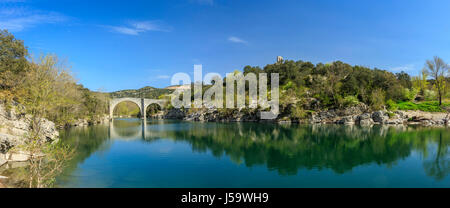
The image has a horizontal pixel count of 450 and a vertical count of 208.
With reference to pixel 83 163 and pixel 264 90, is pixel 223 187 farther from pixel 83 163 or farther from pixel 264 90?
pixel 264 90

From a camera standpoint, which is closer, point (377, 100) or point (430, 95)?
point (377, 100)

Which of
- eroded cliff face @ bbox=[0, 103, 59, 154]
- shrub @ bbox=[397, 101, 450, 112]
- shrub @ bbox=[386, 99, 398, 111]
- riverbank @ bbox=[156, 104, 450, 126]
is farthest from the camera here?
shrub @ bbox=[386, 99, 398, 111]

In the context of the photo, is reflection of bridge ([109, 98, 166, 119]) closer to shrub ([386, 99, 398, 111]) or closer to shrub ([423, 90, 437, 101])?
shrub ([386, 99, 398, 111])

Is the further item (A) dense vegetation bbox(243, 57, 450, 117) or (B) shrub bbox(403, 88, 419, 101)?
(B) shrub bbox(403, 88, 419, 101)

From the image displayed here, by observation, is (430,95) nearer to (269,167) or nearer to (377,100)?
(377,100)

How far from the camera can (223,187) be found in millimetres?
11344

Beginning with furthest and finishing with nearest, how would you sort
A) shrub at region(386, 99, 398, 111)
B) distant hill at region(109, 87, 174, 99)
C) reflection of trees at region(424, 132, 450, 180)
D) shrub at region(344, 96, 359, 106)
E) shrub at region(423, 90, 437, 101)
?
distant hill at region(109, 87, 174, 99) < shrub at region(423, 90, 437, 101) < shrub at region(344, 96, 359, 106) < shrub at region(386, 99, 398, 111) < reflection of trees at region(424, 132, 450, 180)

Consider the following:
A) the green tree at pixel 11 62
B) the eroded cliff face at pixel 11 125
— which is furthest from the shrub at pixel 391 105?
the green tree at pixel 11 62

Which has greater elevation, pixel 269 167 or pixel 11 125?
pixel 11 125

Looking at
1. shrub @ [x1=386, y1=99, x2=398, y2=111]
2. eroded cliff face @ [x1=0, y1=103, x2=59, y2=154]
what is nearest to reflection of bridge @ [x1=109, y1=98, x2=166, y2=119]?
eroded cliff face @ [x1=0, y1=103, x2=59, y2=154]

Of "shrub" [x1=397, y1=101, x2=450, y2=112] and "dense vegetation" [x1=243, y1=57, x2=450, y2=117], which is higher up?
"dense vegetation" [x1=243, y1=57, x2=450, y2=117]

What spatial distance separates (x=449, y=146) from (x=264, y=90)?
1884 inches

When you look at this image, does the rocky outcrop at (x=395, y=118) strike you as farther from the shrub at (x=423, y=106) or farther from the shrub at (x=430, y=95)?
the shrub at (x=430, y=95)

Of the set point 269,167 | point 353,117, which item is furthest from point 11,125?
point 353,117
